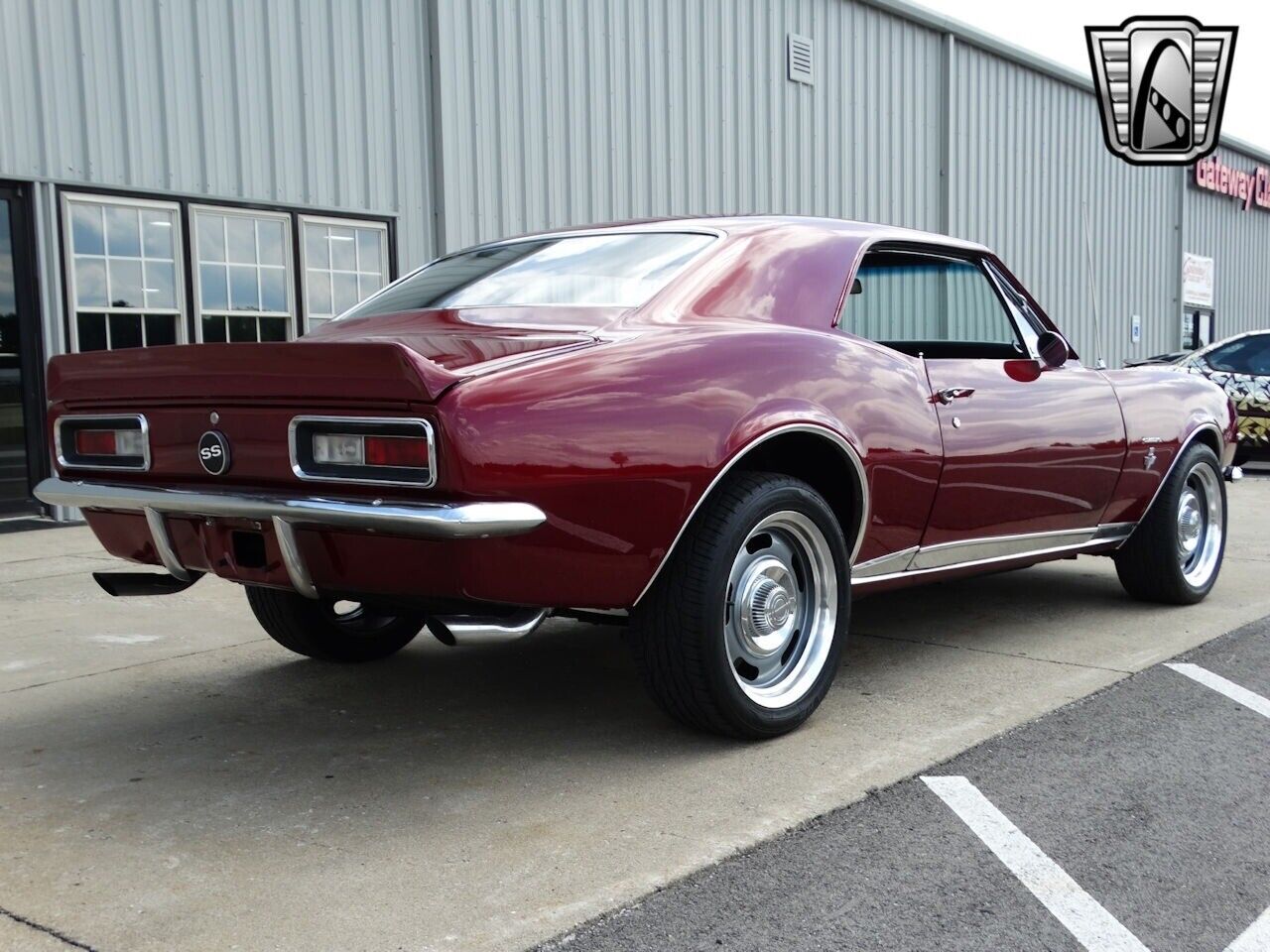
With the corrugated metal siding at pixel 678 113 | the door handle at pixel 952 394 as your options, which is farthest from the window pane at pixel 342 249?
the door handle at pixel 952 394

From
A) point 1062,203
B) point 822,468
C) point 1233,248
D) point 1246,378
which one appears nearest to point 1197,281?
point 1233,248

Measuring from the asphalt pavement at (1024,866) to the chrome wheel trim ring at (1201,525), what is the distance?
2.03m

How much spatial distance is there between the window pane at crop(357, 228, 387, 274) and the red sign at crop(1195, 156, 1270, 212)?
56.2 feet

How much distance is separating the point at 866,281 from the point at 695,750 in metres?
1.67

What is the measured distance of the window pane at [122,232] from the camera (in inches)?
340

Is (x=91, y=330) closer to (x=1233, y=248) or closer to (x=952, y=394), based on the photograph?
(x=952, y=394)

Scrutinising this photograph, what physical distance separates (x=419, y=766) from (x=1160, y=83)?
16016 millimetres

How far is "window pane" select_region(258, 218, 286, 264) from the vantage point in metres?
9.50

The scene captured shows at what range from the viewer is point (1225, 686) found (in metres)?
4.04

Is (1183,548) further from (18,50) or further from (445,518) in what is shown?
(18,50)

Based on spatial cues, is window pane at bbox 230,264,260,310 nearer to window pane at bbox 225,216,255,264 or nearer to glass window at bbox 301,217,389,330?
window pane at bbox 225,216,255,264

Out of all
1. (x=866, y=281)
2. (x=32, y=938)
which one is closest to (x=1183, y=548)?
(x=866, y=281)

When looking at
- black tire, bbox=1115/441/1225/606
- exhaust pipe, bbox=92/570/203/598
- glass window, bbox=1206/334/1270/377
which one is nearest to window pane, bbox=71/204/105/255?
exhaust pipe, bbox=92/570/203/598

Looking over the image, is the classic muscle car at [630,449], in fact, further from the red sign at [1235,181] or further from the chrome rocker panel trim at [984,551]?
the red sign at [1235,181]
